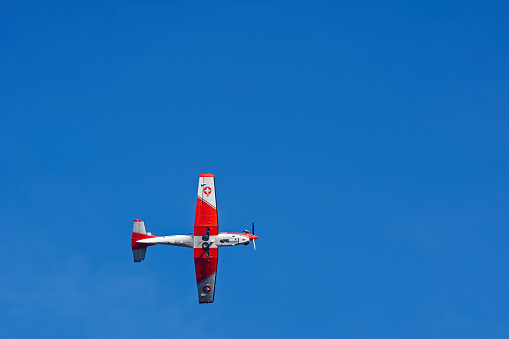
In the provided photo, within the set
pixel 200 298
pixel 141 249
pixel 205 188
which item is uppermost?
pixel 205 188

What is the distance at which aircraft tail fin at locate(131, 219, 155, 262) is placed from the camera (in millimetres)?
77000

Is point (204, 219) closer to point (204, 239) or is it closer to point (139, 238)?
point (204, 239)

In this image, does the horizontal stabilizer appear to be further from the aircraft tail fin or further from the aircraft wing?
the aircraft wing

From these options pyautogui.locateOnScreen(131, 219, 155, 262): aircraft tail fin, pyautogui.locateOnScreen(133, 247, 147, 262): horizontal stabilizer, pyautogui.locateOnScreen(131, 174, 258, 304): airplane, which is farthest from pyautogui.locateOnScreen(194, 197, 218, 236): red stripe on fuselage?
pyautogui.locateOnScreen(133, 247, 147, 262): horizontal stabilizer

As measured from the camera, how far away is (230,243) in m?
75.1

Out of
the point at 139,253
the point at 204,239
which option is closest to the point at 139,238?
the point at 139,253

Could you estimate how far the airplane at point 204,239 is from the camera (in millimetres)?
74312

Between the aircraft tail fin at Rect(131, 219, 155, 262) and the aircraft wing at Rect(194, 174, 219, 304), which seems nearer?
the aircraft wing at Rect(194, 174, 219, 304)

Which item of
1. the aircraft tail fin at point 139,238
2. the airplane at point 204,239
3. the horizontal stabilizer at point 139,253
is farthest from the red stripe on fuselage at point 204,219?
the horizontal stabilizer at point 139,253

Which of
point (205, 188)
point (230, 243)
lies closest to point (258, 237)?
point (230, 243)

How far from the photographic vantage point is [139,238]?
77.1m

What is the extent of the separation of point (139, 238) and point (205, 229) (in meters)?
9.47

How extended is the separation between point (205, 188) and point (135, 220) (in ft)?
34.5

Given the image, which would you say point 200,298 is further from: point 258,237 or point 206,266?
point 258,237
